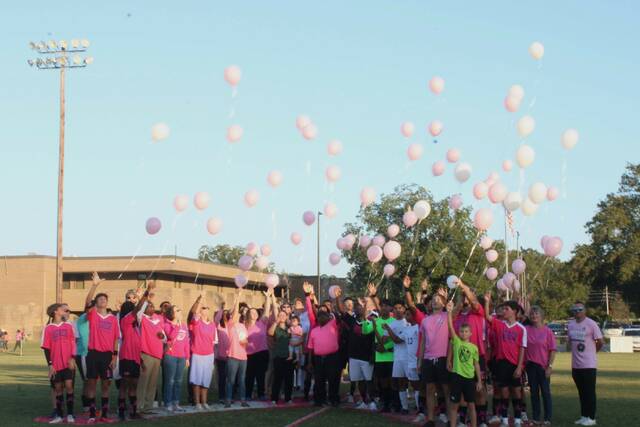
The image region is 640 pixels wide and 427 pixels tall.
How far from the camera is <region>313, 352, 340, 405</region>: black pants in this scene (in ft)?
47.7

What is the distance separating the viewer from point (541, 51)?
1691cm

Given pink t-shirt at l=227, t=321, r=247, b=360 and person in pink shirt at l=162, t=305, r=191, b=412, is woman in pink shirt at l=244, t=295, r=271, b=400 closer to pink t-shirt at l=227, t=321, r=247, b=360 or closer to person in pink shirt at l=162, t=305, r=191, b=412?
pink t-shirt at l=227, t=321, r=247, b=360

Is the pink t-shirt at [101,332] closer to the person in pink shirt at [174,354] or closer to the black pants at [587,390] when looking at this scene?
the person in pink shirt at [174,354]

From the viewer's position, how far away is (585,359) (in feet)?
41.9

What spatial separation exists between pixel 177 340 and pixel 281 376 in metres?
2.16

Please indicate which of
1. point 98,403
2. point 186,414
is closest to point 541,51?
point 186,414

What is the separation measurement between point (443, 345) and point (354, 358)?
126 inches

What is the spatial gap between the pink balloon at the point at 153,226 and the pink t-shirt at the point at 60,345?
3.95 meters

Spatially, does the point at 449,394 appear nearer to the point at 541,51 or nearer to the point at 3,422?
the point at 3,422

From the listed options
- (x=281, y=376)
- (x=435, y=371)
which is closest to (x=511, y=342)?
(x=435, y=371)

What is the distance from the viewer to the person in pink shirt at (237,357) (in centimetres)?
1473

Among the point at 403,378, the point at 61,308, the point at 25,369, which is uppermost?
the point at 61,308

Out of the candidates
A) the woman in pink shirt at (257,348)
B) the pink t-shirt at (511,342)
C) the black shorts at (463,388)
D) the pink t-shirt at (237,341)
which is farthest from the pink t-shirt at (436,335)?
the woman in pink shirt at (257,348)

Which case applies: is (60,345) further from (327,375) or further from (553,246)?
(553,246)
